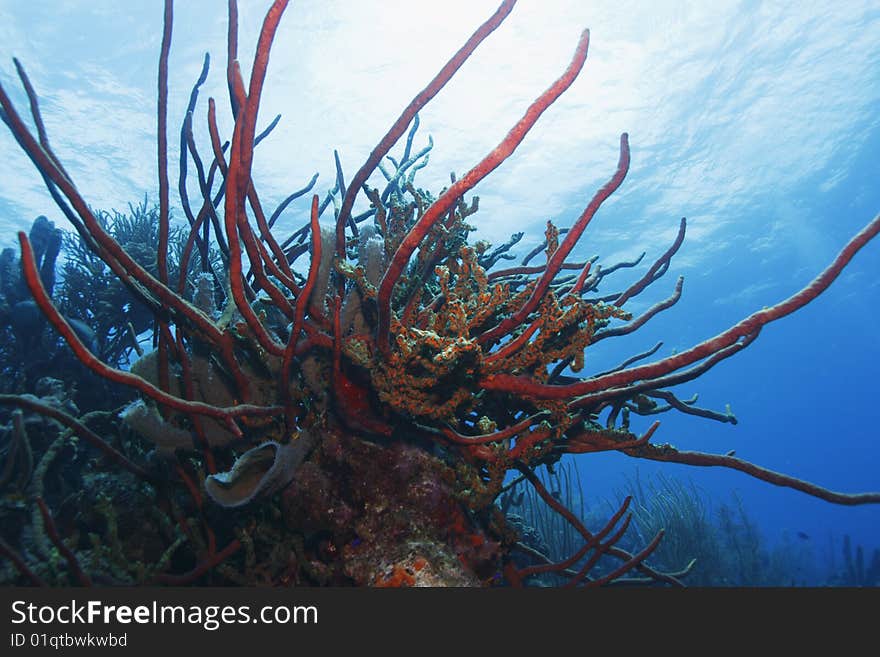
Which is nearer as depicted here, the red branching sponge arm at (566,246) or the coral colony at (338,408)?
the red branching sponge arm at (566,246)

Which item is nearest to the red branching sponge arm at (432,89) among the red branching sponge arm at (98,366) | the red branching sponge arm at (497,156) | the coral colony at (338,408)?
the coral colony at (338,408)

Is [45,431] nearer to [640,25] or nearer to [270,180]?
[270,180]

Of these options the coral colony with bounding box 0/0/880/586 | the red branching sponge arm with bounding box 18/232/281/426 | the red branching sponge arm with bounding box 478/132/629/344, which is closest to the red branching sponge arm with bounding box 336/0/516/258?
the coral colony with bounding box 0/0/880/586

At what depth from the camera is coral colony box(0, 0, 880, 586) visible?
1.80m

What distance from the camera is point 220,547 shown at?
240 centimetres

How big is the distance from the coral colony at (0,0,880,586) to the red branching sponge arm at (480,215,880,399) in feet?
0.05

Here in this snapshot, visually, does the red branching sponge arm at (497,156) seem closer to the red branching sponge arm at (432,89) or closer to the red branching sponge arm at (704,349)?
the red branching sponge arm at (432,89)

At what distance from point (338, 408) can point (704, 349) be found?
1.81 m

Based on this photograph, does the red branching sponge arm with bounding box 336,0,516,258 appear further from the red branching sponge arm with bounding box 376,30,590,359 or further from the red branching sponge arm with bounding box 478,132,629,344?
the red branching sponge arm with bounding box 478,132,629,344

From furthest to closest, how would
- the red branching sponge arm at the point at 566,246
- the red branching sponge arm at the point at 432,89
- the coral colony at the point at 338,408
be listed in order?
the coral colony at the point at 338,408 → the red branching sponge arm at the point at 566,246 → the red branching sponge arm at the point at 432,89

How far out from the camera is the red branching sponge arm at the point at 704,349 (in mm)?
1409

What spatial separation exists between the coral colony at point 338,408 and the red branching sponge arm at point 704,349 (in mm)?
14

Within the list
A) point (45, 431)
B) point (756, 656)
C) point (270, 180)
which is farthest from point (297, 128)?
point (756, 656)

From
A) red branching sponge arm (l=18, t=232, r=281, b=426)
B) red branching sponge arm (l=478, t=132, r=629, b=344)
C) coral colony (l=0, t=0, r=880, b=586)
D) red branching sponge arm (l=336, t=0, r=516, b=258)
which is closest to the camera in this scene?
red branching sponge arm (l=18, t=232, r=281, b=426)
